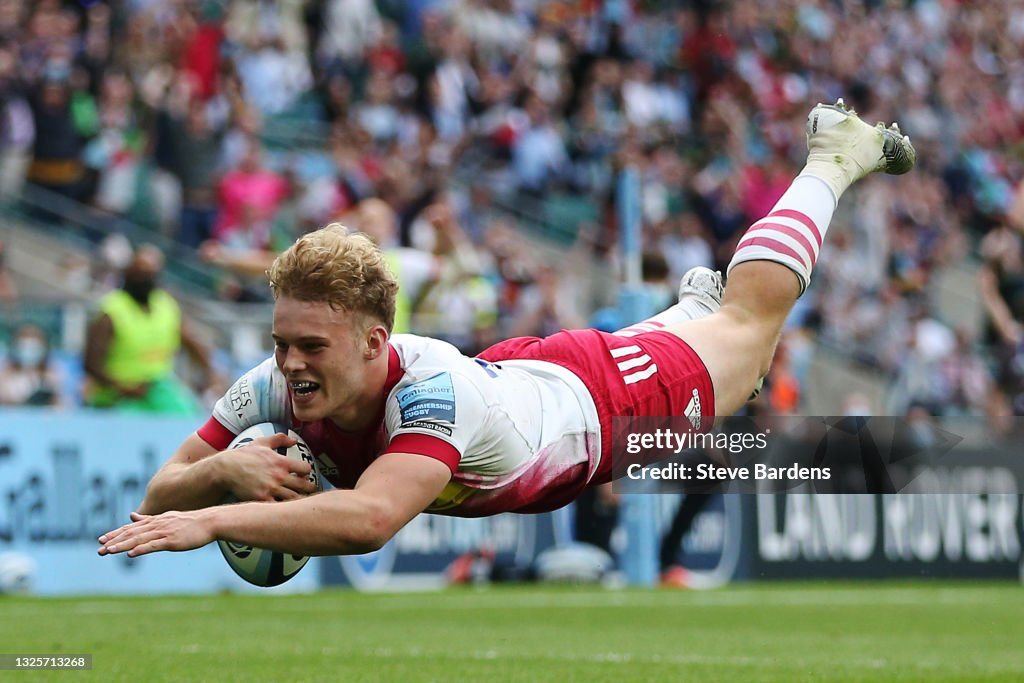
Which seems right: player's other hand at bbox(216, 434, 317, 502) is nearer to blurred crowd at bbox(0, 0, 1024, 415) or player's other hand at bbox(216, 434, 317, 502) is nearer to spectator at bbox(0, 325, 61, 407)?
blurred crowd at bbox(0, 0, 1024, 415)

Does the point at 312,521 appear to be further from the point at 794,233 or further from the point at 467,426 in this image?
the point at 794,233

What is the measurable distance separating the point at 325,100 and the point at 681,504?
660 cm

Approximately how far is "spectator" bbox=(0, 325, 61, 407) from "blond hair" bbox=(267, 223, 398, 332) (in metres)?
7.67

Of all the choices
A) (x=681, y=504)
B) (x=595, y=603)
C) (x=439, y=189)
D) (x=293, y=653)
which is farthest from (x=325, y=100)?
(x=293, y=653)

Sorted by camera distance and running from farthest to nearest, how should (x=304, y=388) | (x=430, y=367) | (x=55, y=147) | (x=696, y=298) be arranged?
(x=55, y=147) < (x=696, y=298) < (x=430, y=367) < (x=304, y=388)

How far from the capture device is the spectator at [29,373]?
12.7 metres

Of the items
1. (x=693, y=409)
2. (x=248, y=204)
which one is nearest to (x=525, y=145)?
(x=248, y=204)

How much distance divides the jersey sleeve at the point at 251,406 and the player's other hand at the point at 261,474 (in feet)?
1.53

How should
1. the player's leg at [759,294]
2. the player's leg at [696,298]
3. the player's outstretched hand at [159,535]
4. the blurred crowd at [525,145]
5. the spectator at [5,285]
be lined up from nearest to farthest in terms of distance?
the player's outstretched hand at [159,535], the player's leg at [759,294], the player's leg at [696,298], the spectator at [5,285], the blurred crowd at [525,145]

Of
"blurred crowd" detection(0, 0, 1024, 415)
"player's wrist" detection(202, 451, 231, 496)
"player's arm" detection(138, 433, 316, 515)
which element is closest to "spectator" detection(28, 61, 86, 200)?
"blurred crowd" detection(0, 0, 1024, 415)

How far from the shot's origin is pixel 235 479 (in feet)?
17.9

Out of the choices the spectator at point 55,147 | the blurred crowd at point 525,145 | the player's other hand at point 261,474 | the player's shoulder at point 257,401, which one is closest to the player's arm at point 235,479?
the player's other hand at point 261,474

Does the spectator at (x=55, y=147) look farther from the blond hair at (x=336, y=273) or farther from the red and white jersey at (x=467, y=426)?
the blond hair at (x=336, y=273)

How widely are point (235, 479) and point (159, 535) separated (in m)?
0.74
